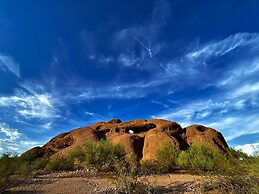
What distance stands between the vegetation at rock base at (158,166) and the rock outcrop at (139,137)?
38.7 ft

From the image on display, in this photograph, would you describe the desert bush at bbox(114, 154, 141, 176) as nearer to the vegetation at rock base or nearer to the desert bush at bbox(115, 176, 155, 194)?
the vegetation at rock base

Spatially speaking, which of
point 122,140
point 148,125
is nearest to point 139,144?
point 122,140

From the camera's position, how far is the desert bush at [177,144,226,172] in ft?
55.1

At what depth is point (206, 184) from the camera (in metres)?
11.6

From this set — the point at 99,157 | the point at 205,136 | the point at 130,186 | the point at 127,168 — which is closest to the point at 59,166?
the point at 99,157

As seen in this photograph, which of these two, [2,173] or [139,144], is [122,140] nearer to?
[139,144]

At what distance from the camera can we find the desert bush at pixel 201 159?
661 inches

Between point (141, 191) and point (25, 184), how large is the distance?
6527 millimetres

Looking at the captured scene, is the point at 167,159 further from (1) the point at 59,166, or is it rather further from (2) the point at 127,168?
(1) the point at 59,166

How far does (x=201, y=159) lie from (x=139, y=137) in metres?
23.4

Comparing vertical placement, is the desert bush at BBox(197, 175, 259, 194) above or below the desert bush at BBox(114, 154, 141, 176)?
below

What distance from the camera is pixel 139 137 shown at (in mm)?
41938

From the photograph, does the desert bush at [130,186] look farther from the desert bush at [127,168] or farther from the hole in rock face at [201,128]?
the hole in rock face at [201,128]

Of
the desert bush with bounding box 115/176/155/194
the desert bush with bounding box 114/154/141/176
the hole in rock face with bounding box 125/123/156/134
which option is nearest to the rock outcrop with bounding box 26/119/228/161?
the hole in rock face with bounding box 125/123/156/134
